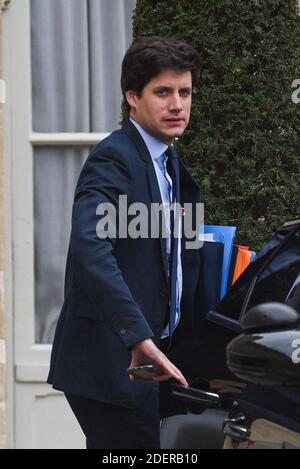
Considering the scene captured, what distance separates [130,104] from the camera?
416 cm

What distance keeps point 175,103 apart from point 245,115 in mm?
1428

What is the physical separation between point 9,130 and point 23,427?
165 cm

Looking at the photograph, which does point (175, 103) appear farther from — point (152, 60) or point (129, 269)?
point (129, 269)

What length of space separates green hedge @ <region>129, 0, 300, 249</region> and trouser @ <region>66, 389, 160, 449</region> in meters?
1.59

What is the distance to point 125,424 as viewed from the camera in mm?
3920

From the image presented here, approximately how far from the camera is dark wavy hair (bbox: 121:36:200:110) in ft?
13.3

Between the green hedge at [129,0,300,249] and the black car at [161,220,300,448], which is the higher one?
the green hedge at [129,0,300,249]

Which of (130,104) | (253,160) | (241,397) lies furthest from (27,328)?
(241,397)

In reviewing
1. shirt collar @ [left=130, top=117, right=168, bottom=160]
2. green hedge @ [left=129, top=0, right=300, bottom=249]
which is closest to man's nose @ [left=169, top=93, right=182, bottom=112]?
shirt collar @ [left=130, top=117, right=168, bottom=160]

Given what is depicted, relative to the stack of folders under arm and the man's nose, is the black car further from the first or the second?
the man's nose

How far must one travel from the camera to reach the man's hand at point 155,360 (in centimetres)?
360

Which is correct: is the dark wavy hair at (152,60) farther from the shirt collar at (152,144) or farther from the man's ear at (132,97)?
the shirt collar at (152,144)

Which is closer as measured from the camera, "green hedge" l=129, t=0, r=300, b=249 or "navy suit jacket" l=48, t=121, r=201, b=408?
"navy suit jacket" l=48, t=121, r=201, b=408
